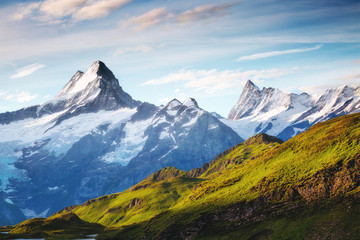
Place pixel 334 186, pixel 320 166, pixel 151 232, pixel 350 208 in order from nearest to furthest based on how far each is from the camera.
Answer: pixel 350 208
pixel 334 186
pixel 320 166
pixel 151 232

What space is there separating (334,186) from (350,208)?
13.1m

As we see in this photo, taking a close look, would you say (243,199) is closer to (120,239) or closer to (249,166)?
(249,166)

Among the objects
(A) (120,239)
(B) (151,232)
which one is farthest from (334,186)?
(A) (120,239)

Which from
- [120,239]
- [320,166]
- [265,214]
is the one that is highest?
[320,166]

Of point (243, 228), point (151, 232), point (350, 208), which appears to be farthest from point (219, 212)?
point (350, 208)

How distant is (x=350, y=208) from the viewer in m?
86.6

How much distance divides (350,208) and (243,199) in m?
37.5

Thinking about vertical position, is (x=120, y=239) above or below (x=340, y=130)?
below

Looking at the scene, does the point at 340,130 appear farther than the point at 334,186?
Yes

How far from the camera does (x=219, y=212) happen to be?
120 meters

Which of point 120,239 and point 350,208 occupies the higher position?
point 350,208

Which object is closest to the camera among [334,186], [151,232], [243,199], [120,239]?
[334,186]

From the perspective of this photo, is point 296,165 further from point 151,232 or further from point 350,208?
point 151,232

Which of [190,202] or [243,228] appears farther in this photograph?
[190,202]
